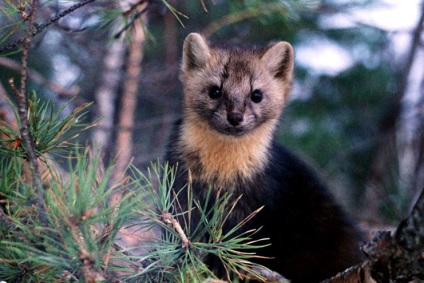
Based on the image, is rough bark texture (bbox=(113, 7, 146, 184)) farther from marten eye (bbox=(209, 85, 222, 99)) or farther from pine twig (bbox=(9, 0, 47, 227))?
pine twig (bbox=(9, 0, 47, 227))

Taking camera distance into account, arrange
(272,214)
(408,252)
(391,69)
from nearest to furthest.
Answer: (408,252) → (272,214) → (391,69)

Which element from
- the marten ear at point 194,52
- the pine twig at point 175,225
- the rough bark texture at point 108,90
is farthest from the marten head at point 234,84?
the rough bark texture at point 108,90

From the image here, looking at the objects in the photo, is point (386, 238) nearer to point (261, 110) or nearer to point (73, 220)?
point (73, 220)

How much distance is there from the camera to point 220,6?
6.31 metres

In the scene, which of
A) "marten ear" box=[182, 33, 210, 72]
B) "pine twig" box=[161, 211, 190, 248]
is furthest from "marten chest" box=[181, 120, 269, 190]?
"pine twig" box=[161, 211, 190, 248]

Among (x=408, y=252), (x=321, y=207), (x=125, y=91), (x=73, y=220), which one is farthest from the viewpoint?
(x=125, y=91)

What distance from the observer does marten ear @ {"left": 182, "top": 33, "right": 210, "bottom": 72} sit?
327 cm

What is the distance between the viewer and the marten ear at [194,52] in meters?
3.27

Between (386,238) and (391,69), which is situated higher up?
(386,238)

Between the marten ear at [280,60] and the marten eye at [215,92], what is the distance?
0.35 m

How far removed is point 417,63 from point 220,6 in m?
2.23

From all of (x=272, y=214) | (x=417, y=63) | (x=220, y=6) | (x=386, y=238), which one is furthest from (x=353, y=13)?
(x=386, y=238)

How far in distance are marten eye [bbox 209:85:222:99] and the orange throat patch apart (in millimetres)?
169

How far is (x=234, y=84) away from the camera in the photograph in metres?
3.08
